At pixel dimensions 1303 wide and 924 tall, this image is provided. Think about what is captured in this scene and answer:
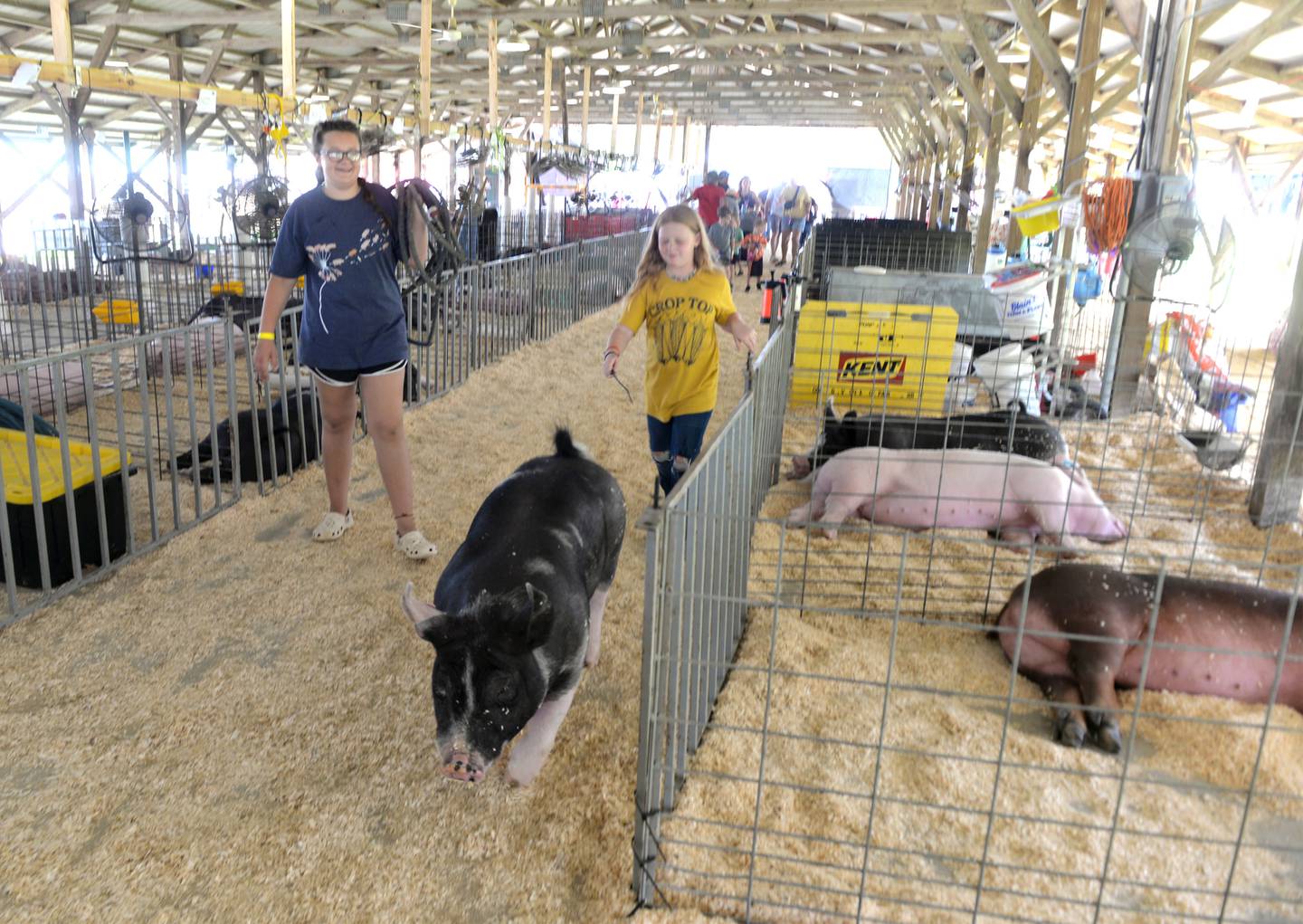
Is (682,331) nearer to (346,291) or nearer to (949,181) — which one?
(346,291)

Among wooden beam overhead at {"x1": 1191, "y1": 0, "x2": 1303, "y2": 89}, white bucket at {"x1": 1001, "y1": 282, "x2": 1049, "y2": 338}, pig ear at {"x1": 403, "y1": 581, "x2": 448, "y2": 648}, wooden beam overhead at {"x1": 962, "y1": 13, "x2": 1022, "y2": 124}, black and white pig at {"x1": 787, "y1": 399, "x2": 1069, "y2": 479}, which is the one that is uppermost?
wooden beam overhead at {"x1": 962, "y1": 13, "x2": 1022, "y2": 124}

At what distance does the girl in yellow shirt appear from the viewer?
3684 millimetres

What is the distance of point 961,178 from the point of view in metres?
14.0

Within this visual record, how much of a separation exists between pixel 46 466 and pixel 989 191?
10188 millimetres

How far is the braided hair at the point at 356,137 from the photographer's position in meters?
3.51

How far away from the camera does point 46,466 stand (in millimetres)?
3688

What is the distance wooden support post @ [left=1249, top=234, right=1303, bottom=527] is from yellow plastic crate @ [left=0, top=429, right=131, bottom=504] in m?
5.16

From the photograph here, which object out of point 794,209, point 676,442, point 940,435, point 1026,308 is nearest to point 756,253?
point 794,209

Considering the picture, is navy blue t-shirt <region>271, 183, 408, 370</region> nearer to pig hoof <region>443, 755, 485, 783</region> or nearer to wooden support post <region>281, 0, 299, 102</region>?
pig hoof <region>443, 755, 485, 783</region>

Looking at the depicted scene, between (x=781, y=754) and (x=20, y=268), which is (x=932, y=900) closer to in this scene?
(x=781, y=754)

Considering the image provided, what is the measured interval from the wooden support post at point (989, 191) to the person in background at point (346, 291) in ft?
28.2

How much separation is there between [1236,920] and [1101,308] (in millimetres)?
10500

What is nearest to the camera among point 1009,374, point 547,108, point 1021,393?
point 1009,374

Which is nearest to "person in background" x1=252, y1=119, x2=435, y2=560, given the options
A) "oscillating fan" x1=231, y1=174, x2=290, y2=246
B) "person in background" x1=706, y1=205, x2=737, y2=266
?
"oscillating fan" x1=231, y1=174, x2=290, y2=246
